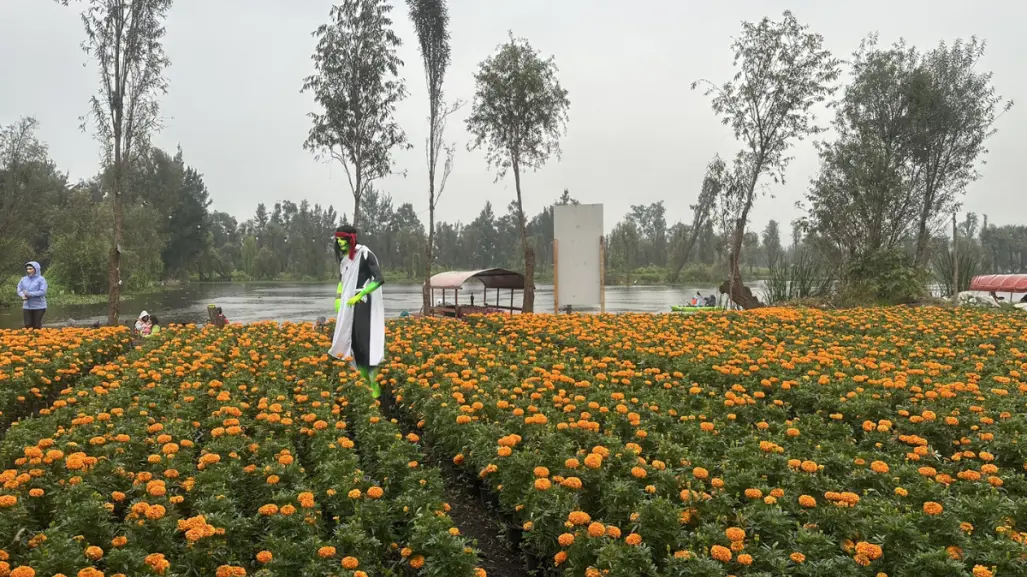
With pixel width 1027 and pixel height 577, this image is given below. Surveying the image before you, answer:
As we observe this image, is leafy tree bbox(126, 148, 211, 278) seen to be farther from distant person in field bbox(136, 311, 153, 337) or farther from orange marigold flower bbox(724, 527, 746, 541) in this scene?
orange marigold flower bbox(724, 527, 746, 541)

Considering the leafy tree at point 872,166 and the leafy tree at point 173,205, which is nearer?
the leafy tree at point 872,166

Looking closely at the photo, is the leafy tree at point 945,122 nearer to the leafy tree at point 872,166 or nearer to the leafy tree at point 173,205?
the leafy tree at point 872,166

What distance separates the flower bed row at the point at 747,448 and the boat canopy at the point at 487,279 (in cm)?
1359

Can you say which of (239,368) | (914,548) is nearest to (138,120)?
(239,368)

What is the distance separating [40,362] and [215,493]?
5.97m

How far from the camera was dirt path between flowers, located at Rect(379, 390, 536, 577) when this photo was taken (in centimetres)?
435

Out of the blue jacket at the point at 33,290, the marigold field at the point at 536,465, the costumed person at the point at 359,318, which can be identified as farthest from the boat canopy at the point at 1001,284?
the blue jacket at the point at 33,290

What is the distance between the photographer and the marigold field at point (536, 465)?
3268 millimetres

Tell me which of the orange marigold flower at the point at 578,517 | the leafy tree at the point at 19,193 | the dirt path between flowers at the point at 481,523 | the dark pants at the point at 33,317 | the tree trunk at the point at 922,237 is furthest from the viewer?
the leafy tree at the point at 19,193

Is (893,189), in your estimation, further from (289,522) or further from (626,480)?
(289,522)

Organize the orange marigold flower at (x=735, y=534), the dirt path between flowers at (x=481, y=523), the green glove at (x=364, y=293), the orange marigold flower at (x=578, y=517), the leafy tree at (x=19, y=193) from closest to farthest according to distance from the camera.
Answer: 1. the orange marigold flower at (x=735, y=534)
2. the orange marigold flower at (x=578, y=517)
3. the dirt path between flowers at (x=481, y=523)
4. the green glove at (x=364, y=293)
5. the leafy tree at (x=19, y=193)

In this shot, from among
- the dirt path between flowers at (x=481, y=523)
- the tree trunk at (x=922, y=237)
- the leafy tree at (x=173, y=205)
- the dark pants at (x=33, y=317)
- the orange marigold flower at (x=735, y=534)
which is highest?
the leafy tree at (x=173, y=205)

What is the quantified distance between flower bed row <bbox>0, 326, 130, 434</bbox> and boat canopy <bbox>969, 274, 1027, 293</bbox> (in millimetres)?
31701

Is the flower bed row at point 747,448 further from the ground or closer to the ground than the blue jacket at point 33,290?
closer to the ground
